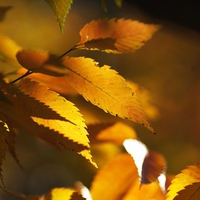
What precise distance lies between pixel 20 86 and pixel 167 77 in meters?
0.37

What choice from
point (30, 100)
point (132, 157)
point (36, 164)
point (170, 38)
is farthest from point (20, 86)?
point (170, 38)

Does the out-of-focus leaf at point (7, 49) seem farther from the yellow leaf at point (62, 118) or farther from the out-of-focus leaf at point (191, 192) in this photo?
the out-of-focus leaf at point (191, 192)

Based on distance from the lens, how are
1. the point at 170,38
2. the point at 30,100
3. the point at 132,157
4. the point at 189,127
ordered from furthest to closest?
the point at 170,38, the point at 189,127, the point at 132,157, the point at 30,100

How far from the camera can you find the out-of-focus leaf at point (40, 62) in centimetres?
39

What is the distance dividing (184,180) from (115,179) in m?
0.13

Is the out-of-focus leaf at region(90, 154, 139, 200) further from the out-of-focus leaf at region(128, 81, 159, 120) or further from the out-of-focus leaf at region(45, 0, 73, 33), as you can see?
the out-of-focus leaf at region(45, 0, 73, 33)

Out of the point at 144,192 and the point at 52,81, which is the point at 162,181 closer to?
the point at 144,192

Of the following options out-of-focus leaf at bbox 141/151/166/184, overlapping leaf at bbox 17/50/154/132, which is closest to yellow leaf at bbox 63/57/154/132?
overlapping leaf at bbox 17/50/154/132

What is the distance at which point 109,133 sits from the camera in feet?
1.64

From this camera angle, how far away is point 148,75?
0.67m

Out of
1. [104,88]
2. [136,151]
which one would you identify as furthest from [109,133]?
[104,88]

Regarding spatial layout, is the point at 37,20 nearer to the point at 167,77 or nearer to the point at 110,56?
the point at 110,56

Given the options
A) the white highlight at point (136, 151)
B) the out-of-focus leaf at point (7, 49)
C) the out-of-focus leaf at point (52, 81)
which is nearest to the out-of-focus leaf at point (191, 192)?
the white highlight at point (136, 151)

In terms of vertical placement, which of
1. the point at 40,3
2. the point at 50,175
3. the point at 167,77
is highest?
the point at 40,3
